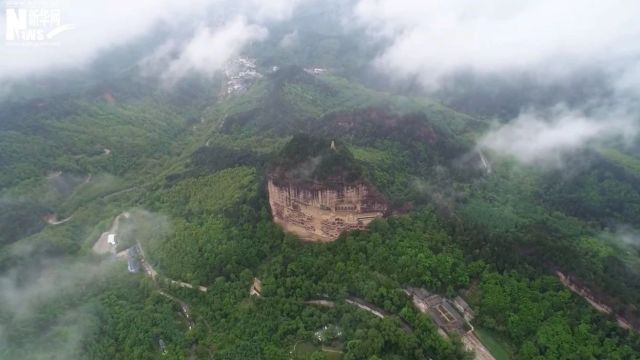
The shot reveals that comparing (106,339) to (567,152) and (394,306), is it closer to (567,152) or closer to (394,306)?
(394,306)

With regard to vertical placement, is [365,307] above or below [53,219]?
below

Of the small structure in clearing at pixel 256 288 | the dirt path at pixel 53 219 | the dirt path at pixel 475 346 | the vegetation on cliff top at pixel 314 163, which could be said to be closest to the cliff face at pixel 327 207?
the vegetation on cliff top at pixel 314 163

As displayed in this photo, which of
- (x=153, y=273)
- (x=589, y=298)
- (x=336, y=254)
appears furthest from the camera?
(x=153, y=273)

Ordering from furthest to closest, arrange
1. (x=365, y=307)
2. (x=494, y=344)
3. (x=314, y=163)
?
(x=314, y=163), (x=365, y=307), (x=494, y=344)

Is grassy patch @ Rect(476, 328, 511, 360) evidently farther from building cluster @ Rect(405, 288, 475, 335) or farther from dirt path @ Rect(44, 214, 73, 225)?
dirt path @ Rect(44, 214, 73, 225)

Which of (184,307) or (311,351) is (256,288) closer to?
(184,307)

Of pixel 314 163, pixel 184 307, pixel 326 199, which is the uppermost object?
pixel 314 163

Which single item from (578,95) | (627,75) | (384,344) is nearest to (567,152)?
(578,95)

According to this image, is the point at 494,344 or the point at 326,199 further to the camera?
the point at 326,199

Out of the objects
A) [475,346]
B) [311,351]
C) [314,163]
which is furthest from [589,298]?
[314,163]
